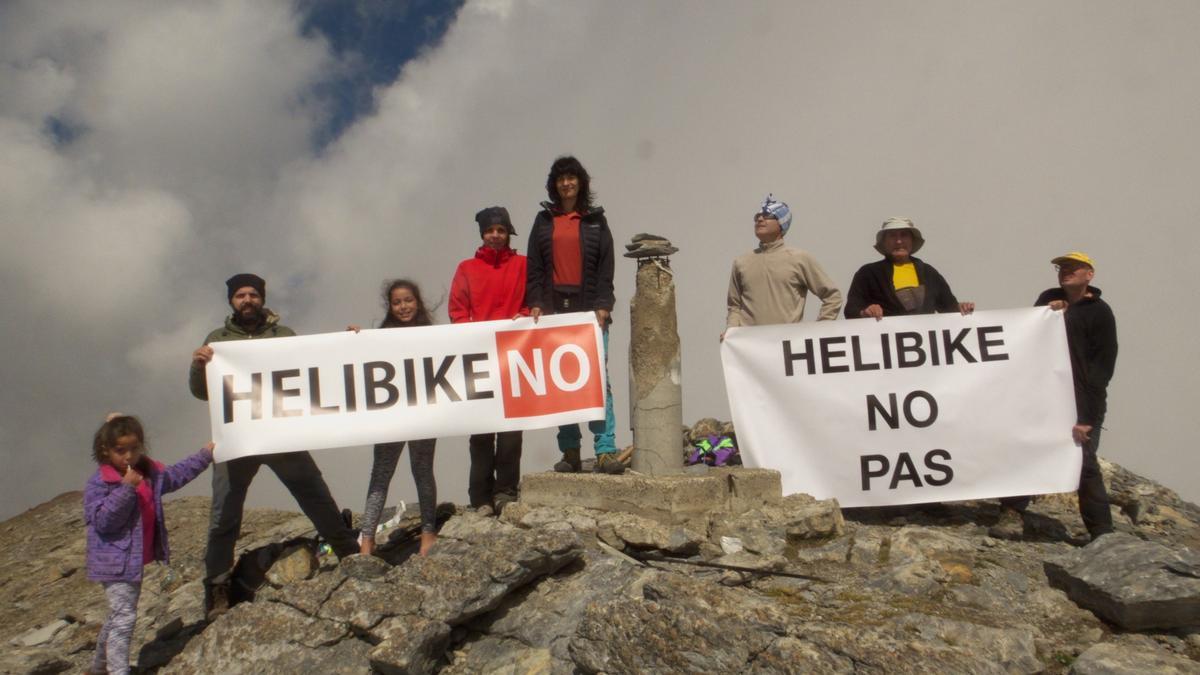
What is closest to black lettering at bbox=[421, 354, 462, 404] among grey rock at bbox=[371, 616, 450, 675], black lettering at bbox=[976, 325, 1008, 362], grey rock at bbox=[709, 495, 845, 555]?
grey rock at bbox=[371, 616, 450, 675]

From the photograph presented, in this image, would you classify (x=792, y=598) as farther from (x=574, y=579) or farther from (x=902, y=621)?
(x=574, y=579)

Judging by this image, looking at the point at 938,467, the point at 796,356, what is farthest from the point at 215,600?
the point at 938,467

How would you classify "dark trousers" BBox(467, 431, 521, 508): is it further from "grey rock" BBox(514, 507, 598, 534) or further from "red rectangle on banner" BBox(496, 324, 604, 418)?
"grey rock" BBox(514, 507, 598, 534)

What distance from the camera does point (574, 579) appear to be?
5762 mm

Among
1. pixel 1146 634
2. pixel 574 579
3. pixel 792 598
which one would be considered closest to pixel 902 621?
pixel 792 598

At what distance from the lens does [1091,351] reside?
23.4 feet

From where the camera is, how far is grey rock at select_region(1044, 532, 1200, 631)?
5.09 meters

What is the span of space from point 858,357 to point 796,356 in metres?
0.56

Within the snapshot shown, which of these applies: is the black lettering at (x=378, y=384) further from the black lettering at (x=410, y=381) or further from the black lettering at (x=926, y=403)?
the black lettering at (x=926, y=403)

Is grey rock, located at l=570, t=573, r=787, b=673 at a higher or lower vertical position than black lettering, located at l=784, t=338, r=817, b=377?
lower

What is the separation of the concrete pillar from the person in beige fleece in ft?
2.38

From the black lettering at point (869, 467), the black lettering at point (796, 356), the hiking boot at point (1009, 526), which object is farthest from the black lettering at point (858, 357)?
the hiking boot at point (1009, 526)

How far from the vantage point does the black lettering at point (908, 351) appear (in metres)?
7.60

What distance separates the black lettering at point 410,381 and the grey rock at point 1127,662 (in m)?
5.02
